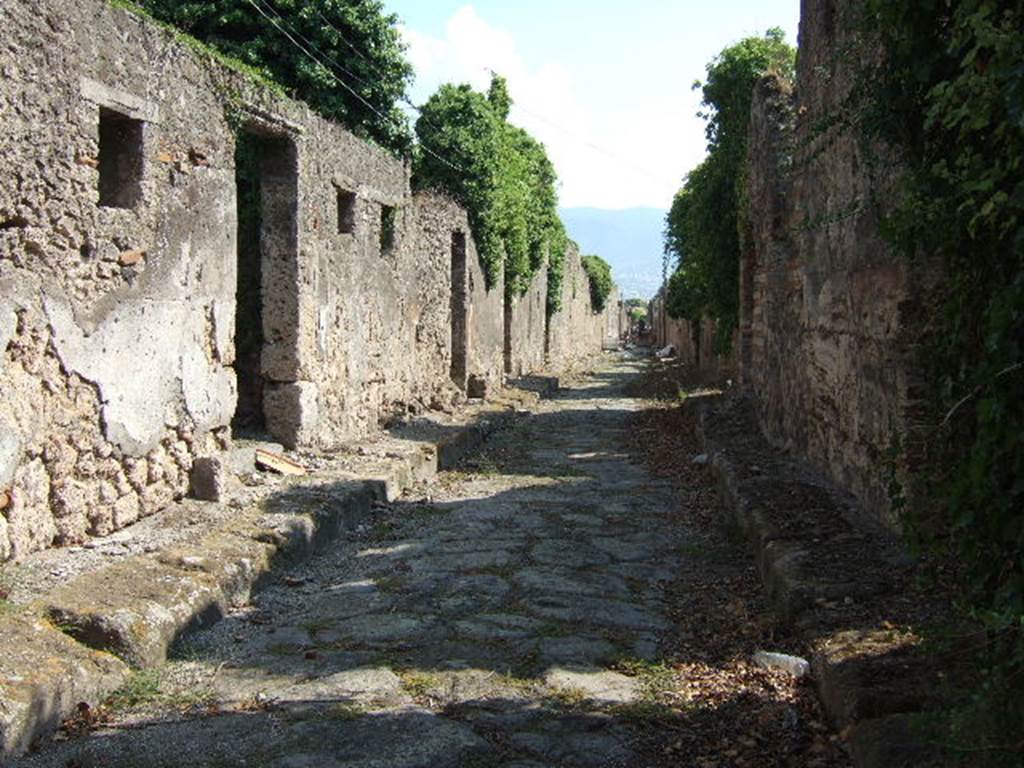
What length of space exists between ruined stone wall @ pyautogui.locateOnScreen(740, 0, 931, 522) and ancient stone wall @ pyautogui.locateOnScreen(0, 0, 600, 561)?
3.42 metres

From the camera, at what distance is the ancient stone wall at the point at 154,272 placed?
454 centimetres

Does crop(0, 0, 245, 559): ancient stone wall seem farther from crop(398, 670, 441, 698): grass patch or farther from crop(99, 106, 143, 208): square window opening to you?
crop(398, 670, 441, 698): grass patch

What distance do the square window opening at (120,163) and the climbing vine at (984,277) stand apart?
390 centimetres

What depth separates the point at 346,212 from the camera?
9367mm

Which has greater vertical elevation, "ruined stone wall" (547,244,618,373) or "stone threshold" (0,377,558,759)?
"ruined stone wall" (547,244,618,373)

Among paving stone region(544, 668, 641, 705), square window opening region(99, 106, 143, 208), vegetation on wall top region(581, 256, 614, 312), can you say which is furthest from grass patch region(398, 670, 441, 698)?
vegetation on wall top region(581, 256, 614, 312)

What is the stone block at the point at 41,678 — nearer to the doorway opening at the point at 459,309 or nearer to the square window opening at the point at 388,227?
the square window opening at the point at 388,227

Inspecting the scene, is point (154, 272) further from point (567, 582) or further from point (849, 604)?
point (849, 604)

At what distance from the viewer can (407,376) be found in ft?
36.3

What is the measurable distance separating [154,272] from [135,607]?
2.19 m

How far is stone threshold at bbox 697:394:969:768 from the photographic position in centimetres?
286

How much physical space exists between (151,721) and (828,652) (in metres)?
2.21

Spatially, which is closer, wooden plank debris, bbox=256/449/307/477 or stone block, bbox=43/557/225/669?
stone block, bbox=43/557/225/669

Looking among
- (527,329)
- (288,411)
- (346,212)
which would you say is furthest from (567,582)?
(527,329)
